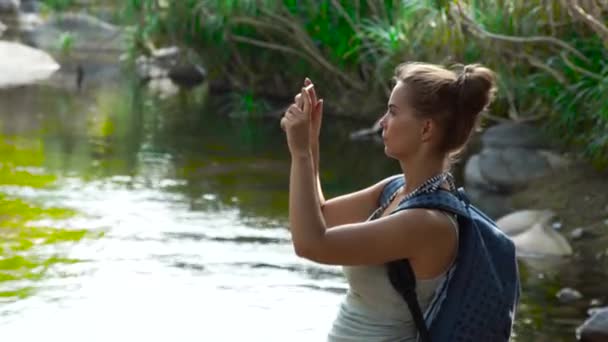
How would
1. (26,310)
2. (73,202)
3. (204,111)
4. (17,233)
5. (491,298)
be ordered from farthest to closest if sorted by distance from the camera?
1. (204,111)
2. (73,202)
3. (17,233)
4. (26,310)
5. (491,298)

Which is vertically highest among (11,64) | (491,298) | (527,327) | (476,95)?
(476,95)

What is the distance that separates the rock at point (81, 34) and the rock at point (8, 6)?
11.4 ft

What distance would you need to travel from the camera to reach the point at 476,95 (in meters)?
2.96

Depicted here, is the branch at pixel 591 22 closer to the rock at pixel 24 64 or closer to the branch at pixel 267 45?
the branch at pixel 267 45

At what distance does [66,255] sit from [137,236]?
86cm

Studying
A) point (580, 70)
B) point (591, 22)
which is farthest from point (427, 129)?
point (580, 70)

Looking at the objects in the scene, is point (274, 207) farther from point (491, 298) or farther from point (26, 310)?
point (491, 298)

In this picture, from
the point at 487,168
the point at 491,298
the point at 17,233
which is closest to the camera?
the point at 491,298

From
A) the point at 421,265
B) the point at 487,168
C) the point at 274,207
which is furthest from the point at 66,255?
the point at 421,265

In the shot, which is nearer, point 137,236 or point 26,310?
point 26,310

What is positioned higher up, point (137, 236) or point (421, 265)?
point (421, 265)

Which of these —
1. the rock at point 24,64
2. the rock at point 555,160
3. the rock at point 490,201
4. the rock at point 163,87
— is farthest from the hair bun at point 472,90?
the rock at point 24,64

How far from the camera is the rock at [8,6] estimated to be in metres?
38.4

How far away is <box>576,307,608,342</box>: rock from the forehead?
438cm
